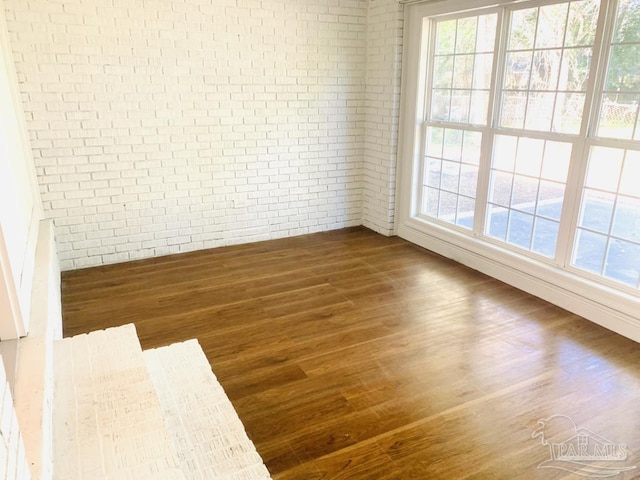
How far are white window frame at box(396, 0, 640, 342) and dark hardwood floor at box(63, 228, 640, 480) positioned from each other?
13 centimetres

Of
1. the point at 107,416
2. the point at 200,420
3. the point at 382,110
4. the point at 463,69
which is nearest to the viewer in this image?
the point at 107,416

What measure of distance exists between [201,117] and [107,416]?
313 cm

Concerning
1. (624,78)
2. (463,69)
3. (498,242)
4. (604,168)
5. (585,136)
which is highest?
(463,69)

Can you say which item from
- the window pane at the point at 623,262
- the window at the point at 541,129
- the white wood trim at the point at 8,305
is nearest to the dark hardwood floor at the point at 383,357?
the window pane at the point at 623,262

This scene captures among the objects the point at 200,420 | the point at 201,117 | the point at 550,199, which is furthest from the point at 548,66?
the point at 200,420

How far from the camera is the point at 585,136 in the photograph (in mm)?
3111

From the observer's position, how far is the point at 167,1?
3.91m

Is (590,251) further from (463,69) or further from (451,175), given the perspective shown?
(463,69)

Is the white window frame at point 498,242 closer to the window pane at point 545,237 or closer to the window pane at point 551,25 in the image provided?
the window pane at point 545,237

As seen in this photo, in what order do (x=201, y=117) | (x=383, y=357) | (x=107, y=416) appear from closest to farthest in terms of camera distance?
(x=107, y=416) → (x=383, y=357) → (x=201, y=117)

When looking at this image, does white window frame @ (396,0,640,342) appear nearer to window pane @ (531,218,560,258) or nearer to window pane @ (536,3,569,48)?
window pane @ (531,218,560,258)

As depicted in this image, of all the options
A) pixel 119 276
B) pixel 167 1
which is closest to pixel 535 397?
pixel 119 276

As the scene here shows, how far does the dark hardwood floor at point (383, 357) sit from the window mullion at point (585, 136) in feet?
1.61

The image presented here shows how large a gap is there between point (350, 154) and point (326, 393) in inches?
126
